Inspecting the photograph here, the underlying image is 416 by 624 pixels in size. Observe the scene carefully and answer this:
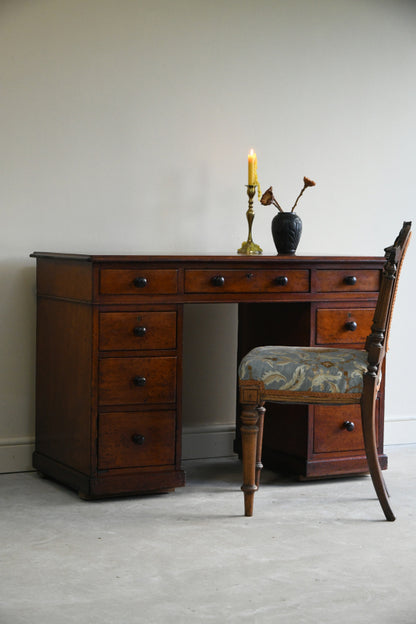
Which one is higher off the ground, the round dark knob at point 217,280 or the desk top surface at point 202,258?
the desk top surface at point 202,258

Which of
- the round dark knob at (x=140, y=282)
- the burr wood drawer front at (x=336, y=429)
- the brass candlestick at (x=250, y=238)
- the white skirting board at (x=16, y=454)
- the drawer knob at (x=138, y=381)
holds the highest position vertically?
the brass candlestick at (x=250, y=238)

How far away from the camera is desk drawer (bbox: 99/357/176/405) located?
3.00 meters

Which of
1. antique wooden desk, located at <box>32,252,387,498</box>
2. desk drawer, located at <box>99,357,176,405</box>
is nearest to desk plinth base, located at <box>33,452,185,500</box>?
antique wooden desk, located at <box>32,252,387,498</box>

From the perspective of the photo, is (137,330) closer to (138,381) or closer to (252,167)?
(138,381)

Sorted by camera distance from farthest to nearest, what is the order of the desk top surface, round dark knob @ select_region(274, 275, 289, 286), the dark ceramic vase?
the dark ceramic vase
round dark knob @ select_region(274, 275, 289, 286)
the desk top surface

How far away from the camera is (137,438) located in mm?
3043

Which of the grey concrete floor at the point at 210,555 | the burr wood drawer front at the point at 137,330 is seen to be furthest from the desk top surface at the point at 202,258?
the grey concrete floor at the point at 210,555

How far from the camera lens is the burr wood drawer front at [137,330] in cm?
299

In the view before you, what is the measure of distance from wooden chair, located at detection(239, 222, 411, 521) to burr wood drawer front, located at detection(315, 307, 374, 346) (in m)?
0.37

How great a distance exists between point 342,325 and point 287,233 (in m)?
0.40

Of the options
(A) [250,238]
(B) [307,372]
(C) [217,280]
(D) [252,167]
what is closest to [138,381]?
(C) [217,280]

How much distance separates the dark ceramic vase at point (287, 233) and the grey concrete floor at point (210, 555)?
0.86 metres

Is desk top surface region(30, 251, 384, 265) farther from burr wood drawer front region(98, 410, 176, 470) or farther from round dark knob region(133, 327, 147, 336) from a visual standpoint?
burr wood drawer front region(98, 410, 176, 470)

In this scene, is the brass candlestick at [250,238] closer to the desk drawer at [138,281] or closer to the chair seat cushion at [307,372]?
the desk drawer at [138,281]
